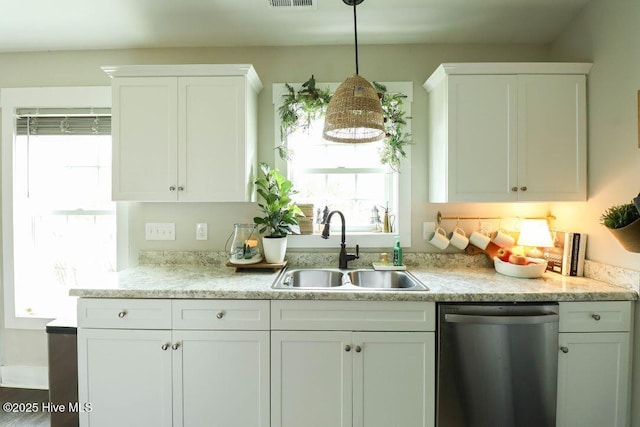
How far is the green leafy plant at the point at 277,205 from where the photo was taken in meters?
1.87

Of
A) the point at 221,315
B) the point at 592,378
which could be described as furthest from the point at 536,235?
the point at 221,315

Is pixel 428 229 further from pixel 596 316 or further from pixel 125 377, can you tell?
pixel 125 377

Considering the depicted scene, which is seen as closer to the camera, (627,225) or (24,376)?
(627,225)

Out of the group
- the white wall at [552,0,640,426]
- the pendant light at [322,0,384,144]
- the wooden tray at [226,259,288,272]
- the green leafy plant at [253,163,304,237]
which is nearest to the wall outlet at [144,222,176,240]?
the wooden tray at [226,259,288,272]

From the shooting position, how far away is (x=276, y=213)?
1878 mm

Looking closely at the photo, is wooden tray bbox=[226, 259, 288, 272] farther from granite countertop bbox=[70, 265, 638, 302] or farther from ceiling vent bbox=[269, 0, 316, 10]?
ceiling vent bbox=[269, 0, 316, 10]

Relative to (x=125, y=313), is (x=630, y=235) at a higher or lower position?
higher

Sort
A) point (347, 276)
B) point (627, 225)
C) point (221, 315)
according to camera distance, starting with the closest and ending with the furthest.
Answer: point (627, 225) → point (221, 315) → point (347, 276)

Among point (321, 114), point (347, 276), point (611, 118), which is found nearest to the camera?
point (611, 118)

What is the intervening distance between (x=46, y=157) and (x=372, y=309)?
8.55ft

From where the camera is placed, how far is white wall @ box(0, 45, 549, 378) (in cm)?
208

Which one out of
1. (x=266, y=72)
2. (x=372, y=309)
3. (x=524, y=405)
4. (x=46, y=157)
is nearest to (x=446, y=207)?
(x=372, y=309)

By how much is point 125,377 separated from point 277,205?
1.24 meters

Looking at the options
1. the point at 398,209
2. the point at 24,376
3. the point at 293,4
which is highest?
the point at 293,4
